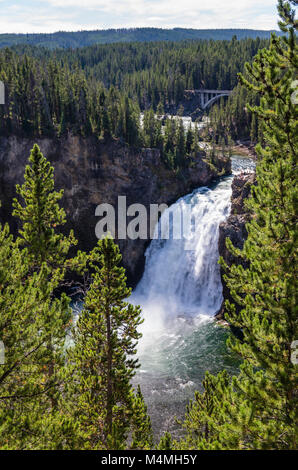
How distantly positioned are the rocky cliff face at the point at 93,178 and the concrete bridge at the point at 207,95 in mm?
79704

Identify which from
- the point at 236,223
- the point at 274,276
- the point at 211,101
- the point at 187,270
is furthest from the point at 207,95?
the point at 274,276

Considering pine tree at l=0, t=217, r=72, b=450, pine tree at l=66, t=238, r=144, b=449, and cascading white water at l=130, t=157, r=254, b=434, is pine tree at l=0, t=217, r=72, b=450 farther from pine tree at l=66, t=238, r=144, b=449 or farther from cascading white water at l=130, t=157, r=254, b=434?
cascading white water at l=130, t=157, r=254, b=434

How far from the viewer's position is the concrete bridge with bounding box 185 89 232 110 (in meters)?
129

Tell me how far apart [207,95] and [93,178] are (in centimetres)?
9650

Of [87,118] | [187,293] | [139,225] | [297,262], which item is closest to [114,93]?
[87,118]

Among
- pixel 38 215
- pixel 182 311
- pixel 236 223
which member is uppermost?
pixel 38 215

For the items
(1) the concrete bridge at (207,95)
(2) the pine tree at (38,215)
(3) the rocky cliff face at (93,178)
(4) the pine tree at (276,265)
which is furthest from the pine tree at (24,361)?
(1) the concrete bridge at (207,95)

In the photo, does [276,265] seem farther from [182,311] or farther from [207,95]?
[207,95]

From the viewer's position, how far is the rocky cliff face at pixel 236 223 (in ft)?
132

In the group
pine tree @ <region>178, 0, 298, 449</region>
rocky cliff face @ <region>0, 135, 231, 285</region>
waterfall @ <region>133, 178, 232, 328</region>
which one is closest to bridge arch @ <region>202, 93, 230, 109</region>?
rocky cliff face @ <region>0, 135, 231, 285</region>

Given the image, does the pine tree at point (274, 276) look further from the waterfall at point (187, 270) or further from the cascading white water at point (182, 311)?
the waterfall at point (187, 270)

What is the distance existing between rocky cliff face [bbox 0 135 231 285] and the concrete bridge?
79.7m

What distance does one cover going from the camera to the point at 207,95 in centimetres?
13525

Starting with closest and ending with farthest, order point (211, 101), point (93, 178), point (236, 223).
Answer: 1. point (236, 223)
2. point (93, 178)
3. point (211, 101)
